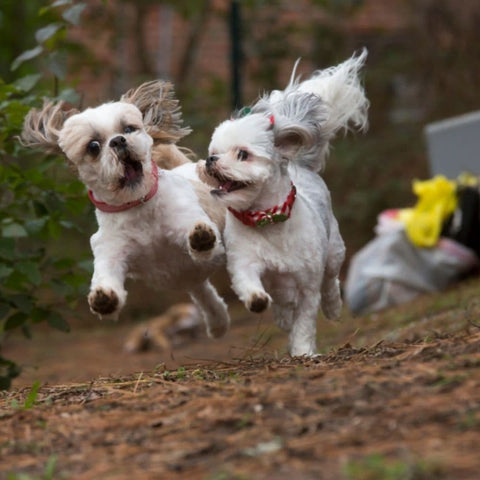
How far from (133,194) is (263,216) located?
0.61 metres

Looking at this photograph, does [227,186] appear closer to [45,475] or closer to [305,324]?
[305,324]

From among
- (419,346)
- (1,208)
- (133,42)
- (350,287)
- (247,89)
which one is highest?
(133,42)

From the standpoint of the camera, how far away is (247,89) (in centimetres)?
1309

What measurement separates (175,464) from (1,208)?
3.45m

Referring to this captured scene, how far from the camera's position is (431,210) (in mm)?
9945

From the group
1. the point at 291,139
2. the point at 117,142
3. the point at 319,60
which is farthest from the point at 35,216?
the point at 319,60

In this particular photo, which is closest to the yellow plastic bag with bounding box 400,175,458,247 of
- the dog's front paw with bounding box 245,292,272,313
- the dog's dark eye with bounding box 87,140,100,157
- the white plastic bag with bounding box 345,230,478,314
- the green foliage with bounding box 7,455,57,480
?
the white plastic bag with bounding box 345,230,478,314

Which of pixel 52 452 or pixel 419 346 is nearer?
pixel 52 452

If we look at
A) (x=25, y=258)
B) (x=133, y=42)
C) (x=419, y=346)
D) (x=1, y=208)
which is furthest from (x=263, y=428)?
(x=133, y=42)

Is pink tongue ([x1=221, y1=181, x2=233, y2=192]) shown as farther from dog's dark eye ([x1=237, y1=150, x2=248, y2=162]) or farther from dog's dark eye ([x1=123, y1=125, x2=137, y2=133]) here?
dog's dark eye ([x1=123, y1=125, x2=137, y2=133])

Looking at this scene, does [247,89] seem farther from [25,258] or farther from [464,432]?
[464,432]

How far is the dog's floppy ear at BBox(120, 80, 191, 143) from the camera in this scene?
482 centimetres

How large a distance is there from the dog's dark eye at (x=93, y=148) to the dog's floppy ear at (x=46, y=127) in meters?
0.29

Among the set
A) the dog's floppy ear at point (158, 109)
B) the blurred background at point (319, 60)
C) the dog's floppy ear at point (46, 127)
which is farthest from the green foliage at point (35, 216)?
the blurred background at point (319, 60)
